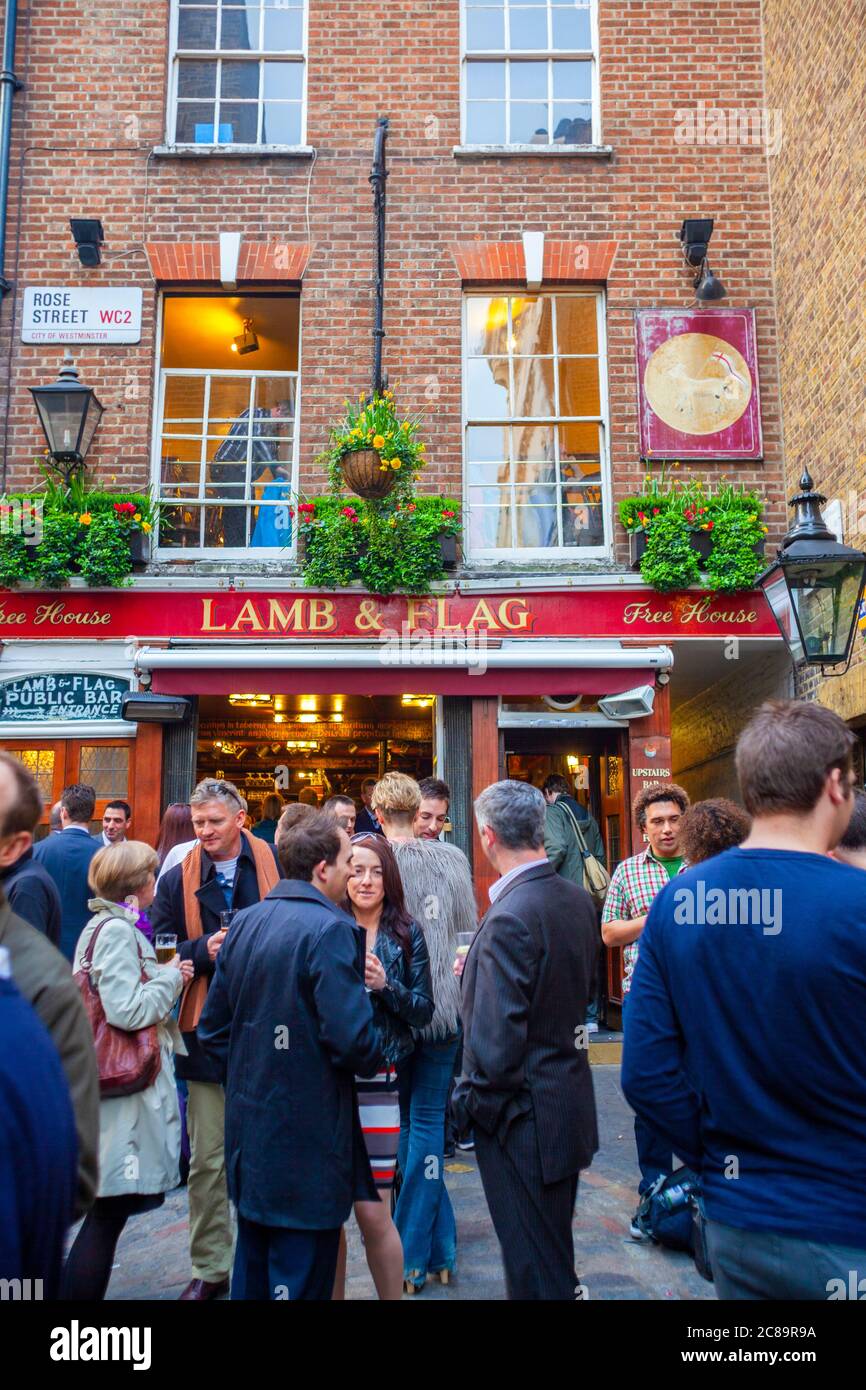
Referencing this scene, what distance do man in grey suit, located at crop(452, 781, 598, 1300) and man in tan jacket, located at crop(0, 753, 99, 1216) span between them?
1.34 meters

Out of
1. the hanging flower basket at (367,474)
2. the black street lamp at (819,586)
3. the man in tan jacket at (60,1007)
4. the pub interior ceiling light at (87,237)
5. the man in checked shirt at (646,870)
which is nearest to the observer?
the man in tan jacket at (60,1007)

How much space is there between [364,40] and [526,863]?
9042 millimetres

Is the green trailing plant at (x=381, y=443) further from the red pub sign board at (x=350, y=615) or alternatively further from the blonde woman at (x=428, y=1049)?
the blonde woman at (x=428, y=1049)

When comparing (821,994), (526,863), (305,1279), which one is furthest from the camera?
(526,863)

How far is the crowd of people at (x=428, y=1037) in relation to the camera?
2.06 m

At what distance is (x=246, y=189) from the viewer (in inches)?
370

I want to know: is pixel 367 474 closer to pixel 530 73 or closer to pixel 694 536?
pixel 694 536

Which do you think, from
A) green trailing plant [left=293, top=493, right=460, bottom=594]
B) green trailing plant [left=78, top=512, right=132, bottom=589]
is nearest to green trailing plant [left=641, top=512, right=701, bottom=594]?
green trailing plant [left=293, top=493, right=460, bottom=594]

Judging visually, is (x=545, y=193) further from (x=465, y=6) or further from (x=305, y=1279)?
(x=305, y=1279)

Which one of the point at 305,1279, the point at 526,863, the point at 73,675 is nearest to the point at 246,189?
the point at 73,675

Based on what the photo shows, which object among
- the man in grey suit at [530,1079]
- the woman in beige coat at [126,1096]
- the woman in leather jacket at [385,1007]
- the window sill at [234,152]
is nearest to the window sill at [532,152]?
the window sill at [234,152]

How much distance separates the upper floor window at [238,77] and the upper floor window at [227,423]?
157 centimetres

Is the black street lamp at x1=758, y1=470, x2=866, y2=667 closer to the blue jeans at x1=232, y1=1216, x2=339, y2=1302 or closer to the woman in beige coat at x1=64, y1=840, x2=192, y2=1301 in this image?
the woman in beige coat at x1=64, y1=840, x2=192, y2=1301

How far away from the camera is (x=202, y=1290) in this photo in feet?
13.5
